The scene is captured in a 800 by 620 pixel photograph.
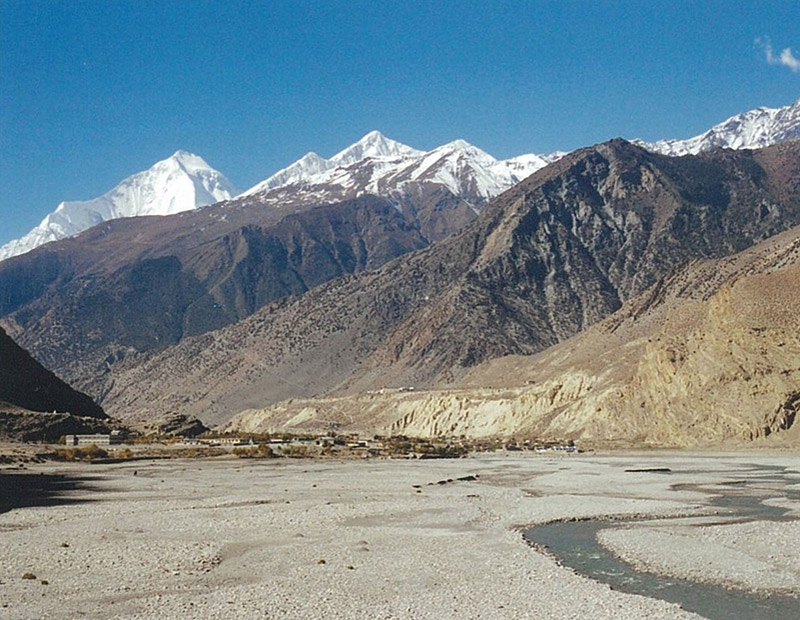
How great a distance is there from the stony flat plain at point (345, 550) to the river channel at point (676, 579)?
921 millimetres

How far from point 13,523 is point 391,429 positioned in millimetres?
120326

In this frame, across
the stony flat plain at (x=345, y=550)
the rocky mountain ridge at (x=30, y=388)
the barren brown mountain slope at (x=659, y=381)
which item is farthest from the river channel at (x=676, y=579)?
the rocky mountain ridge at (x=30, y=388)

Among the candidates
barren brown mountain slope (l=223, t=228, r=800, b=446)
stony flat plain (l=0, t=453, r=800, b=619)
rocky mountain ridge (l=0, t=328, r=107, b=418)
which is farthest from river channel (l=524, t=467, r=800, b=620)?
rocky mountain ridge (l=0, t=328, r=107, b=418)

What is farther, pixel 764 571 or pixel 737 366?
pixel 737 366

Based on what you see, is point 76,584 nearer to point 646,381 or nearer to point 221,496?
point 221,496

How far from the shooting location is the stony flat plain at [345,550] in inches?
1055

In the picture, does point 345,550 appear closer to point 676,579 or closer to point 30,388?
point 676,579

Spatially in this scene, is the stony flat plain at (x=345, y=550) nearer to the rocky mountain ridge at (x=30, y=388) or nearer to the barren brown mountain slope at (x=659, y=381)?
the barren brown mountain slope at (x=659, y=381)

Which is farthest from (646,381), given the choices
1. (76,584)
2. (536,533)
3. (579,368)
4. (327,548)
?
(76,584)

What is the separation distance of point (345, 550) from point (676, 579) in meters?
11.5

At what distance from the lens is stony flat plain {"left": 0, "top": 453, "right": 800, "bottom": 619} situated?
26797 millimetres

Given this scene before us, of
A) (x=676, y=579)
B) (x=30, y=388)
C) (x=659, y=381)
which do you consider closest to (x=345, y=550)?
(x=676, y=579)

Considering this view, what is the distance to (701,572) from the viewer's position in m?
31.5

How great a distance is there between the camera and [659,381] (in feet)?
349
